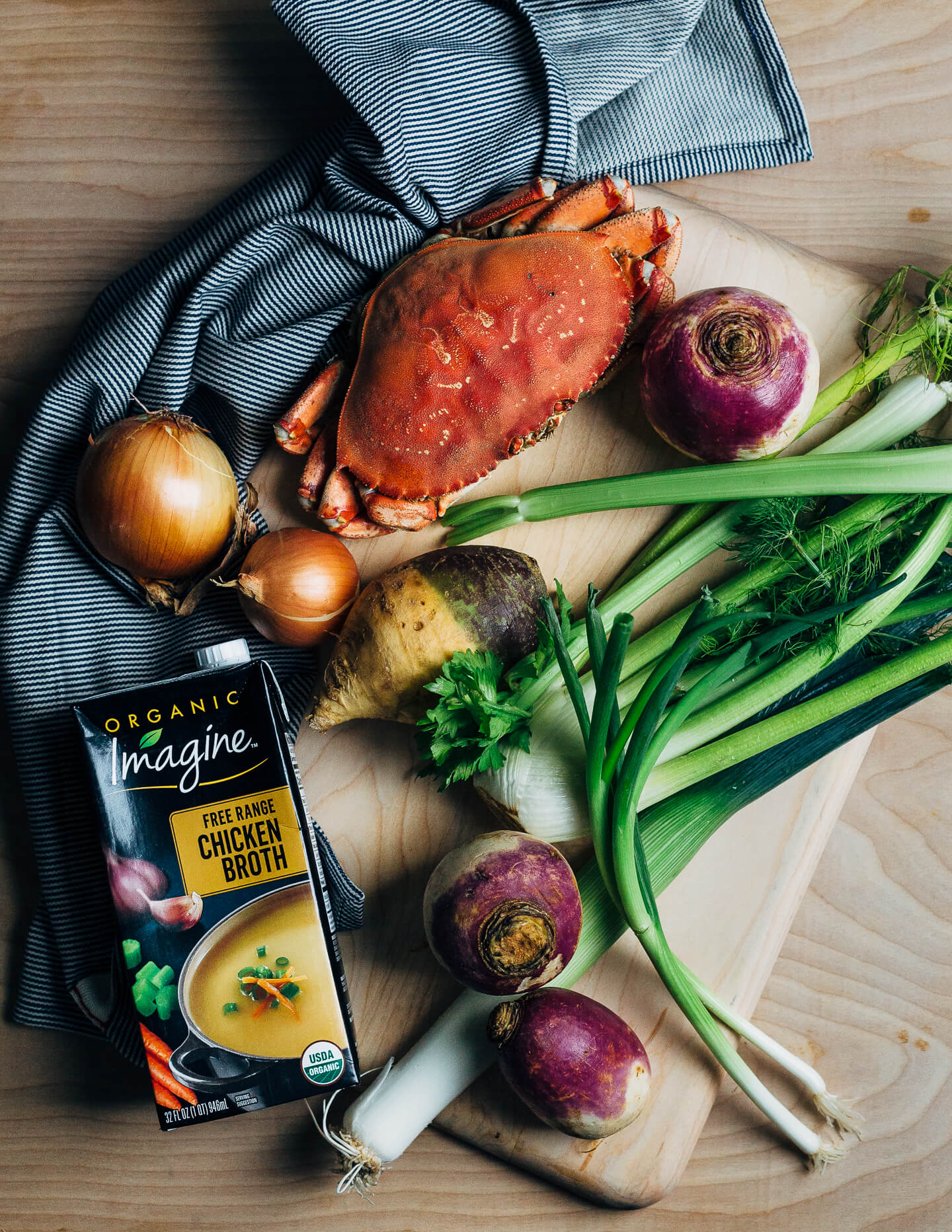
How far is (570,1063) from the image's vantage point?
0.86m

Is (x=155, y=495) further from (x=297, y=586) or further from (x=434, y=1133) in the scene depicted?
(x=434, y=1133)

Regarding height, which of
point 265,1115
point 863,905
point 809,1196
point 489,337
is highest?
point 489,337

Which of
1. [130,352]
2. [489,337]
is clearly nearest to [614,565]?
[489,337]

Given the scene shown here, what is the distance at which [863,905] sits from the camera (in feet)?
3.49

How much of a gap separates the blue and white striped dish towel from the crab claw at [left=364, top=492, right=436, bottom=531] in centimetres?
17

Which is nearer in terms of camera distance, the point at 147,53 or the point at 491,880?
the point at 491,880

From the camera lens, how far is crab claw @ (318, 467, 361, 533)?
1.01 meters

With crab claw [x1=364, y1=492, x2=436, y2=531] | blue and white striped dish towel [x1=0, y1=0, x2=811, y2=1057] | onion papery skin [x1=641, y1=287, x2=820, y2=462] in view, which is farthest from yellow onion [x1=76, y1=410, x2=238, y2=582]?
onion papery skin [x1=641, y1=287, x2=820, y2=462]

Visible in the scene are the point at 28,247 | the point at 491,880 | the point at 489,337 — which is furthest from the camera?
the point at 28,247

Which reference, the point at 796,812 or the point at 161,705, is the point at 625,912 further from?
the point at 161,705

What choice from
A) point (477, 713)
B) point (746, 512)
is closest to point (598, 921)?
point (477, 713)

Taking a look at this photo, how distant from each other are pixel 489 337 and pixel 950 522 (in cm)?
57

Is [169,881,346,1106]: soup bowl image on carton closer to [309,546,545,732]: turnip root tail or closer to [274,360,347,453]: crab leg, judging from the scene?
[309,546,545,732]: turnip root tail

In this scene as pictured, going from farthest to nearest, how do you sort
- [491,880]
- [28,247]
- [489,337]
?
[28,247], [489,337], [491,880]
